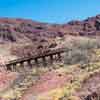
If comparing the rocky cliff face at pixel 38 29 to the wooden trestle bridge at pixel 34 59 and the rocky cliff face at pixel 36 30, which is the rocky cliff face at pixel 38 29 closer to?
the rocky cliff face at pixel 36 30

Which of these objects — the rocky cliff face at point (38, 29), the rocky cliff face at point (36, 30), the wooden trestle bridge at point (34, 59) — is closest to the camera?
the wooden trestle bridge at point (34, 59)

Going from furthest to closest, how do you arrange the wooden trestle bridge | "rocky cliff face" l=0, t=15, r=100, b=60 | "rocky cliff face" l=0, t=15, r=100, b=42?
"rocky cliff face" l=0, t=15, r=100, b=42 < "rocky cliff face" l=0, t=15, r=100, b=60 < the wooden trestle bridge

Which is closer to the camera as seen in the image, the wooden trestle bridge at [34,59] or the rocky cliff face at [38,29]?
the wooden trestle bridge at [34,59]

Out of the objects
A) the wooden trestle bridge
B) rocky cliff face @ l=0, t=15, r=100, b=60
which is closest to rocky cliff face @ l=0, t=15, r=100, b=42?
rocky cliff face @ l=0, t=15, r=100, b=60

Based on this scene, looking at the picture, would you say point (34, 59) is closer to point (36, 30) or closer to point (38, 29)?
point (36, 30)

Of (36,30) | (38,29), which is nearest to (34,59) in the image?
(36,30)

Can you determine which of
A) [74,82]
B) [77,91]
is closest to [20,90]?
[74,82]

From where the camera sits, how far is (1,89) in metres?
30.1

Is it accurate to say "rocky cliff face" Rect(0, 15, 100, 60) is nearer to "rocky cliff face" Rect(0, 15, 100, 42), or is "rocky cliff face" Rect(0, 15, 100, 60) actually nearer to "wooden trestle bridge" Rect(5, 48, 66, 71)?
"rocky cliff face" Rect(0, 15, 100, 42)

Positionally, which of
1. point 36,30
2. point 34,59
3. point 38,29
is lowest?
point 34,59

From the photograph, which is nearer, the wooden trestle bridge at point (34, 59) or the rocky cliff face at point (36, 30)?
the wooden trestle bridge at point (34, 59)

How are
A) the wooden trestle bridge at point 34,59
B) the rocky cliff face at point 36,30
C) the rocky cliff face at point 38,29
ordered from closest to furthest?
1. the wooden trestle bridge at point 34,59
2. the rocky cliff face at point 36,30
3. the rocky cliff face at point 38,29

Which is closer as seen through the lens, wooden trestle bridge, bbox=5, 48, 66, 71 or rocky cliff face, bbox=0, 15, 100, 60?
wooden trestle bridge, bbox=5, 48, 66, 71

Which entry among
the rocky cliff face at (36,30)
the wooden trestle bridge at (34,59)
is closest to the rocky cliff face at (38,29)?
the rocky cliff face at (36,30)
